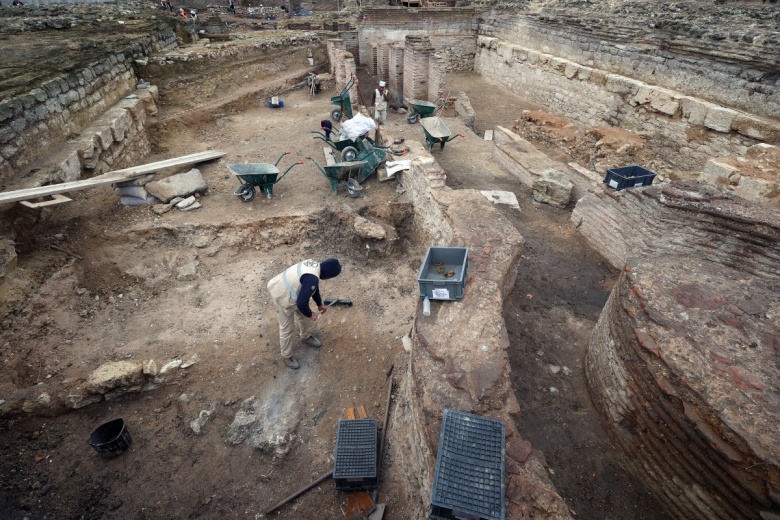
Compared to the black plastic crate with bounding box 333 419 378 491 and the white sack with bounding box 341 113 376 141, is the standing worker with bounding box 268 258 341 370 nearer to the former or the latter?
the black plastic crate with bounding box 333 419 378 491

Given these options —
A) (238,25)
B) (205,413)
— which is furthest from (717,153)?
(238,25)

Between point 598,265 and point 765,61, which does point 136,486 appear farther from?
point 765,61

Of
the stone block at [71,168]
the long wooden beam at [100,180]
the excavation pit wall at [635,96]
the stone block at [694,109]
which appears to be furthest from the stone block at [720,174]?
the stone block at [71,168]

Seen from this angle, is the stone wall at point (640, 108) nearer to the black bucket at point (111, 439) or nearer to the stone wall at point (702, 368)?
the stone wall at point (702, 368)

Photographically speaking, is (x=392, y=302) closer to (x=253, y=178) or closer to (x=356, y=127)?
(x=253, y=178)

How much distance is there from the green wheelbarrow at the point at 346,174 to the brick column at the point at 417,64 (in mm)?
5318

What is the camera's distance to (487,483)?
2.33 meters

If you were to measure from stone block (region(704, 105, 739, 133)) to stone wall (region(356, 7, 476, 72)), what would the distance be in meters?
10.2

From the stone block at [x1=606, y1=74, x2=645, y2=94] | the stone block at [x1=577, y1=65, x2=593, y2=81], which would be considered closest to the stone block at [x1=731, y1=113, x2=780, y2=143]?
the stone block at [x1=606, y1=74, x2=645, y2=94]

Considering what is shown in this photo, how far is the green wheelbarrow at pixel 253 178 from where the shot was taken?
6.48m

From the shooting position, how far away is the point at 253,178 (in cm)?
651

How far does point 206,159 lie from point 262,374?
17.2ft

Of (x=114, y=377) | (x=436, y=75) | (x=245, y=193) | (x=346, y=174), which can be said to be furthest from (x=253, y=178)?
(x=436, y=75)

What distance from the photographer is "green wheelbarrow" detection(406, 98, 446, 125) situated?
9773 mm
